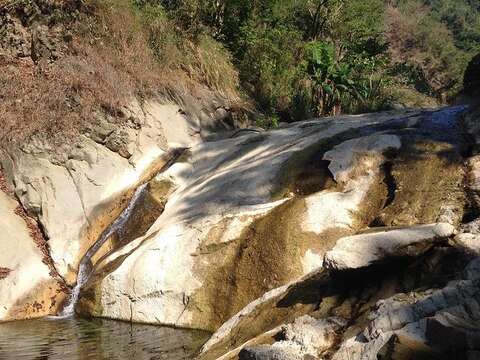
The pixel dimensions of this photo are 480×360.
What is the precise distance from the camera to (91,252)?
1109 centimetres

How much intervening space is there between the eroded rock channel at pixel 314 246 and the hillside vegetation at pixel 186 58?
3.98m

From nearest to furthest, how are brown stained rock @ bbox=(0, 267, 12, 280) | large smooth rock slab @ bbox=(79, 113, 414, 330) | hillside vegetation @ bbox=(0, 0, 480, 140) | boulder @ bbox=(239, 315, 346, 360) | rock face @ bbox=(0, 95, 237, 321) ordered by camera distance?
1. boulder @ bbox=(239, 315, 346, 360)
2. large smooth rock slab @ bbox=(79, 113, 414, 330)
3. brown stained rock @ bbox=(0, 267, 12, 280)
4. rock face @ bbox=(0, 95, 237, 321)
5. hillside vegetation @ bbox=(0, 0, 480, 140)

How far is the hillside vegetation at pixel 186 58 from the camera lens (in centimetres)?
1430

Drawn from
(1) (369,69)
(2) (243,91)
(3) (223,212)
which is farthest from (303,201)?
(1) (369,69)

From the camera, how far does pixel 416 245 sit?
16.5ft

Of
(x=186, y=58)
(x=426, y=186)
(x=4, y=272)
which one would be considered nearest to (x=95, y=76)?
(x=186, y=58)

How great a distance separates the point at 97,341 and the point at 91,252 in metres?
3.78

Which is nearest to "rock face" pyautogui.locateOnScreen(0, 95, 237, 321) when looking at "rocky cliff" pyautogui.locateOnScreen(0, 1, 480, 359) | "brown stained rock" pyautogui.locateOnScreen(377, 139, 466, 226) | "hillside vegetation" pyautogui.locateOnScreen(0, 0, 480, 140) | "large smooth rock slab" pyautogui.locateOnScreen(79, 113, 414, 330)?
"rocky cliff" pyautogui.locateOnScreen(0, 1, 480, 359)

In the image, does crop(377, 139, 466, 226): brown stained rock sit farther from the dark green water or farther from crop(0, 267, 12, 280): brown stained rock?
crop(0, 267, 12, 280): brown stained rock

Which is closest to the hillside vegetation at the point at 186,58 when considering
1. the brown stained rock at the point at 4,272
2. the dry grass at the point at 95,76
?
the dry grass at the point at 95,76

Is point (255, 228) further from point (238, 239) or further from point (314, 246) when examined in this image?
point (314, 246)

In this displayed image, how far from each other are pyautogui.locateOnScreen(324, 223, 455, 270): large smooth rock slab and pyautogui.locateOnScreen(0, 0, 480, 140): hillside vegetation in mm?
9758

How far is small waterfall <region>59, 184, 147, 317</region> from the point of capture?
988 cm

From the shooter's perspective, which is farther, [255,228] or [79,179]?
[79,179]
